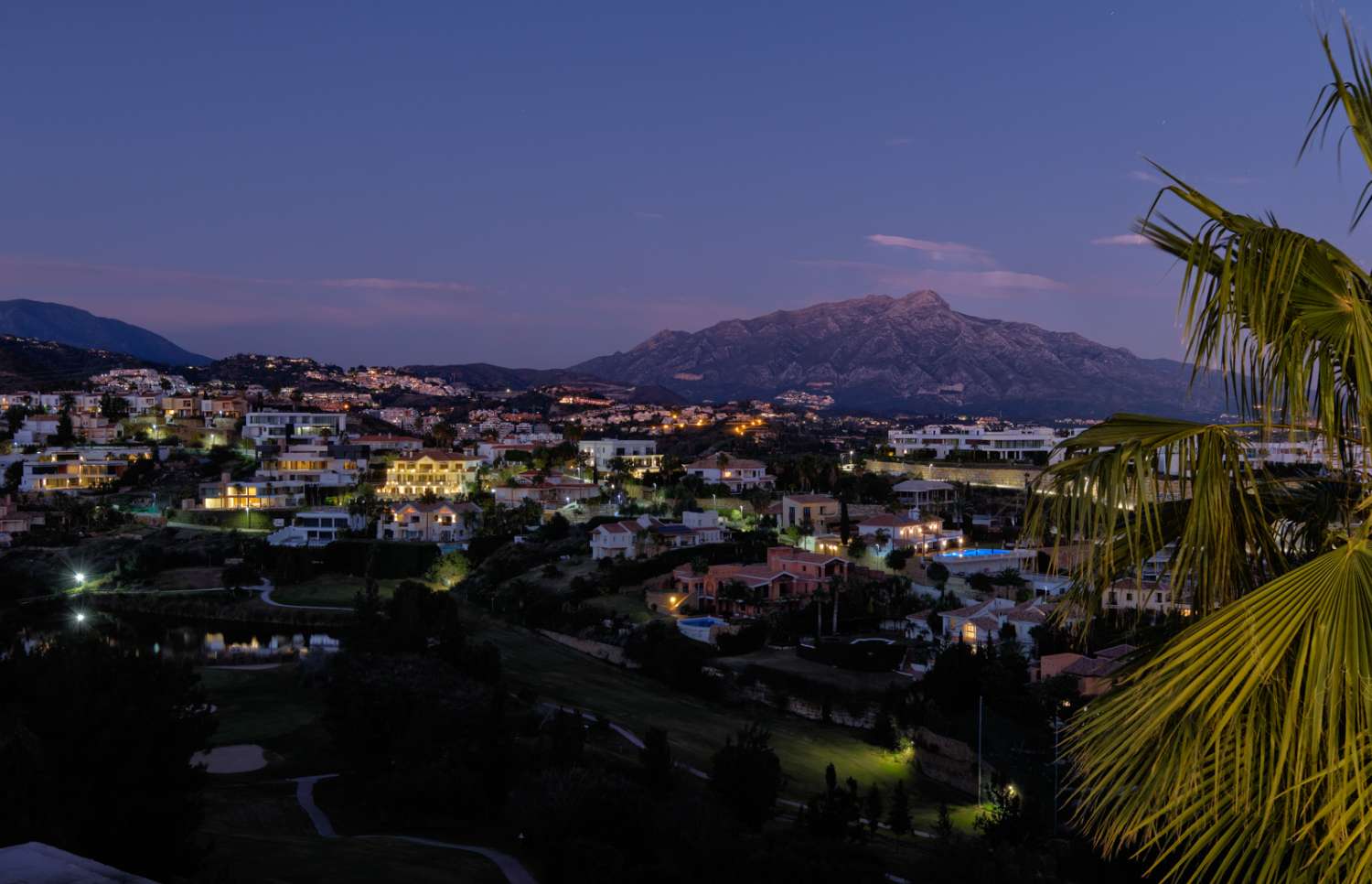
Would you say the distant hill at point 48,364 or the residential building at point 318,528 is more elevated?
the distant hill at point 48,364

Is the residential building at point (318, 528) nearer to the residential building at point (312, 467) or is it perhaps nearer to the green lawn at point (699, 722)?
the residential building at point (312, 467)

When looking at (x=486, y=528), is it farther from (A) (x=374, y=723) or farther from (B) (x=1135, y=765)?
(B) (x=1135, y=765)

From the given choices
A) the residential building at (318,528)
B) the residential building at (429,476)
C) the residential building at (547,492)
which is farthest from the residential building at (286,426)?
the residential building at (547,492)

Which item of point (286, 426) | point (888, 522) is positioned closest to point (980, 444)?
point (888, 522)

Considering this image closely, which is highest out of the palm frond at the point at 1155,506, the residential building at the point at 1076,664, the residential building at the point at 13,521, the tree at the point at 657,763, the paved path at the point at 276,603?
the palm frond at the point at 1155,506

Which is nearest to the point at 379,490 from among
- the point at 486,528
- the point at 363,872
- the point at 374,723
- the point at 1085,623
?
the point at 486,528

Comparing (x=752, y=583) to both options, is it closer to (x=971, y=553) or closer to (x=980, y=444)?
(x=971, y=553)

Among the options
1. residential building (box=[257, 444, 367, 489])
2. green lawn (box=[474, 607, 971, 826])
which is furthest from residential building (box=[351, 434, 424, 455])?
green lawn (box=[474, 607, 971, 826])
